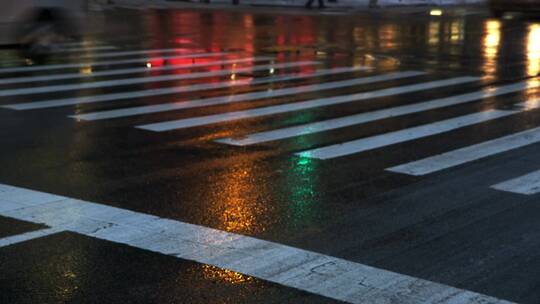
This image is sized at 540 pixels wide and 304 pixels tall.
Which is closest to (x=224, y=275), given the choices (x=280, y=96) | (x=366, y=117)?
(x=366, y=117)

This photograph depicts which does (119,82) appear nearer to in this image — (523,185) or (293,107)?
(293,107)

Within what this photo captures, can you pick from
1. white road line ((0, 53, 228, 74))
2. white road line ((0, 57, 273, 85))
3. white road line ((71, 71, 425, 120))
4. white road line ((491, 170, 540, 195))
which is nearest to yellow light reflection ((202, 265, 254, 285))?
white road line ((491, 170, 540, 195))

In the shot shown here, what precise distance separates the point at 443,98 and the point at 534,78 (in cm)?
304

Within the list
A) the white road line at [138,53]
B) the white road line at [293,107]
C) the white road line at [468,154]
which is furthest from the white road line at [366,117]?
the white road line at [138,53]

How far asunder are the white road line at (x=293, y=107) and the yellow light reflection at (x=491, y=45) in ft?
6.41

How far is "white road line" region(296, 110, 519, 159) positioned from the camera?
8.21 metres

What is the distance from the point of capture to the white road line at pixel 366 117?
886cm

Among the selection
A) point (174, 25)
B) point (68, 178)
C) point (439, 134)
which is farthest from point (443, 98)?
point (174, 25)

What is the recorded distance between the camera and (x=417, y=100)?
11.6 metres

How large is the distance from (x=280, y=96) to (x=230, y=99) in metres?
0.81

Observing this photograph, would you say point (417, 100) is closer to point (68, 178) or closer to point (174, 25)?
point (68, 178)

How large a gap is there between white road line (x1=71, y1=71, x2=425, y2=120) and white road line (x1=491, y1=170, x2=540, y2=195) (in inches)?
199

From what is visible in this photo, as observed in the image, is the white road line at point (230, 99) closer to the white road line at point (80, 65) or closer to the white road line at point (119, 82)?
the white road line at point (119, 82)

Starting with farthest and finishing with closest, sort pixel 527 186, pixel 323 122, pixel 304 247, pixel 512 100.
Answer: pixel 512 100 < pixel 323 122 < pixel 527 186 < pixel 304 247
